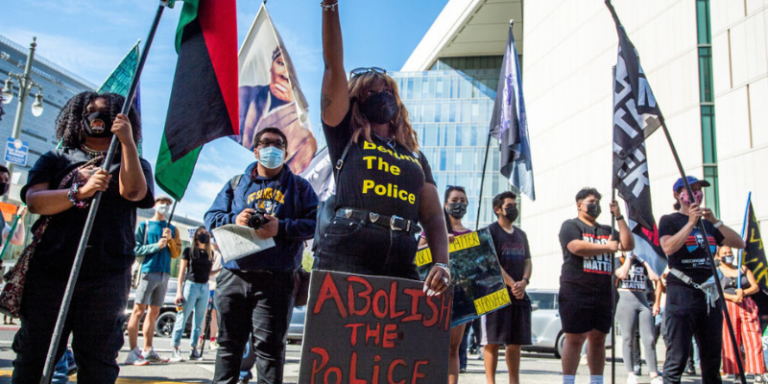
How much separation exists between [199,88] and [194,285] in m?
5.42

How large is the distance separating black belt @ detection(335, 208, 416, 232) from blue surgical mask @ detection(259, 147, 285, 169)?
160cm

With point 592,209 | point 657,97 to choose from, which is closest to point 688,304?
Answer: point 592,209

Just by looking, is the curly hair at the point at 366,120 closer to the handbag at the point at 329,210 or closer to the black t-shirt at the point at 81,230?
the handbag at the point at 329,210

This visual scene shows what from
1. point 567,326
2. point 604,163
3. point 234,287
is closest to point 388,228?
point 234,287

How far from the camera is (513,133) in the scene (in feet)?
24.8

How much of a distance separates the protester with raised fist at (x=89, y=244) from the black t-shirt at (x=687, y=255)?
170 inches

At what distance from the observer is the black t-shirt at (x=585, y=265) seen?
17.9 feet

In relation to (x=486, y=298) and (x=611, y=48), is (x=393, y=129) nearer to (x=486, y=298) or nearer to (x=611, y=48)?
(x=486, y=298)

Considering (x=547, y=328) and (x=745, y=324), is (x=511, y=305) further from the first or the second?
(x=547, y=328)

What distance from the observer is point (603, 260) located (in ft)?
18.5

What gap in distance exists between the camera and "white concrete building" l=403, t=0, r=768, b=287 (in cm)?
2100

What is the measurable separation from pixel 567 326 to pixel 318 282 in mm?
3526

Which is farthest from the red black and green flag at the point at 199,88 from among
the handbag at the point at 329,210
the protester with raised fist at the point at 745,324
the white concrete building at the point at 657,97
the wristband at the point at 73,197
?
the white concrete building at the point at 657,97

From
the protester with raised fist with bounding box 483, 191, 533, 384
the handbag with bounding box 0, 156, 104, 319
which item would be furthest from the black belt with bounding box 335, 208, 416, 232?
the protester with raised fist with bounding box 483, 191, 533, 384
